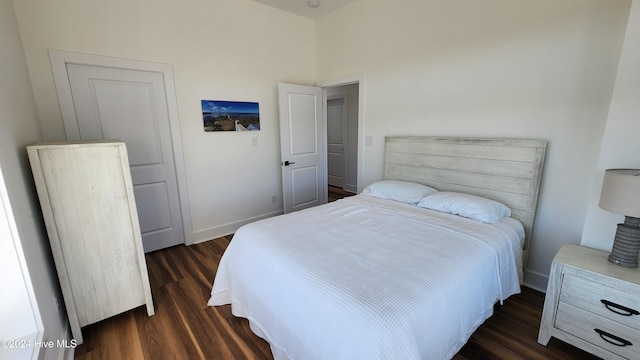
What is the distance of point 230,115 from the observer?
3.26 m

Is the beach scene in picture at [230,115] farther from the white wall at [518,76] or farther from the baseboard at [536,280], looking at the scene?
the baseboard at [536,280]

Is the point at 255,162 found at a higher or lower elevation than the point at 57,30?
lower

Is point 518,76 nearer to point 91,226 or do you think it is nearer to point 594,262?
point 594,262

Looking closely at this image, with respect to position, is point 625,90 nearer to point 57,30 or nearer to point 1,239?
point 1,239

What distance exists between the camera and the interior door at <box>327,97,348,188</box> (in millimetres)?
5562

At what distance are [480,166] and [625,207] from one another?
107 centimetres

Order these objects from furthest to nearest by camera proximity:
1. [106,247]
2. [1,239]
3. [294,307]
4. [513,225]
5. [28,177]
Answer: [513,225] → [106,247] → [28,177] → [294,307] → [1,239]

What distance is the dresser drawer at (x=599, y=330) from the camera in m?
1.36

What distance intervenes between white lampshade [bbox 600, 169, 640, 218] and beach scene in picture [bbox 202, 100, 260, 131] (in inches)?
129

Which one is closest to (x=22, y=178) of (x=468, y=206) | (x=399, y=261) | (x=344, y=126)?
(x=399, y=261)

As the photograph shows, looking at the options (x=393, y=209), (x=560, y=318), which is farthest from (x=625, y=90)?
(x=393, y=209)

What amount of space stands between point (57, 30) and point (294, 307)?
2978 millimetres

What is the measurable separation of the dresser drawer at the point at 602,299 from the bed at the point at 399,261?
1.08 feet

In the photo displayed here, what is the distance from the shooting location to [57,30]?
223cm
